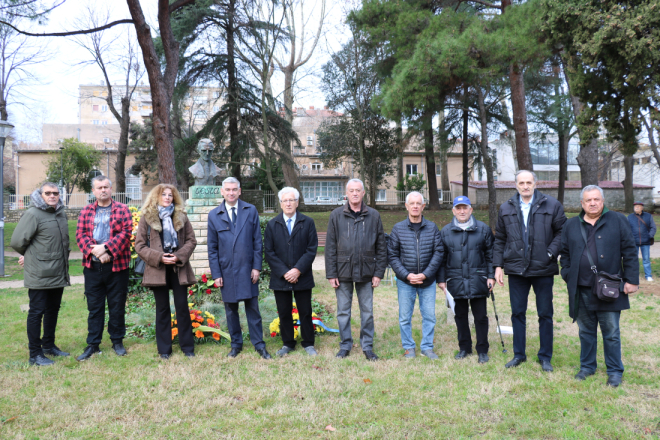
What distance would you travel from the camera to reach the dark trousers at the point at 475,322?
444 cm

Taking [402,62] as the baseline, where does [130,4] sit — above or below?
above

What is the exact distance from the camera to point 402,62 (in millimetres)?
11516

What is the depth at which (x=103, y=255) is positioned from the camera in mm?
4391

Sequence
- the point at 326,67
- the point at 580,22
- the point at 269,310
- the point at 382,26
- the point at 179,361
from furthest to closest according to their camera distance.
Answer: the point at 326,67 → the point at 382,26 → the point at 580,22 → the point at 269,310 → the point at 179,361

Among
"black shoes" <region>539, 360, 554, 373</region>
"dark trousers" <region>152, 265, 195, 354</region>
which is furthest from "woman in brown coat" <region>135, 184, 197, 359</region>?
"black shoes" <region>539, 360, 554, 373</region>

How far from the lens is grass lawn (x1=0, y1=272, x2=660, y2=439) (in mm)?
3035

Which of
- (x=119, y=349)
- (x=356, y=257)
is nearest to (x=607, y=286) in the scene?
(x=356, y=257)

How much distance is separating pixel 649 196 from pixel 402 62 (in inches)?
1031

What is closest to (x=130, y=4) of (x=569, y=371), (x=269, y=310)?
(x=269, y=310)

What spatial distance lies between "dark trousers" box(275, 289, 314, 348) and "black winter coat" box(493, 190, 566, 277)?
2003 millimetres

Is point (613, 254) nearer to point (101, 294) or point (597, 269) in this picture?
point (597, 269)

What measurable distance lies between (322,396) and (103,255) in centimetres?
252

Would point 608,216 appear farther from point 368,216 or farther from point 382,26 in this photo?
point 382,26

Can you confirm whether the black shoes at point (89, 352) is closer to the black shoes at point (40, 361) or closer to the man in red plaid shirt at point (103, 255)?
the man in red plaid shirt at point (103, 255)
